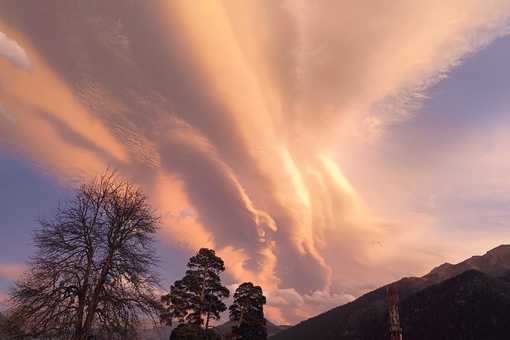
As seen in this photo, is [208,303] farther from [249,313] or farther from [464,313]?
[464,313]

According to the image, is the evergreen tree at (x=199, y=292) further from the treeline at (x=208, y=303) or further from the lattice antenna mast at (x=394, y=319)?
the lattice antenna mast at (x=394, y=319)

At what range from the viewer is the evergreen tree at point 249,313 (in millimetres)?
40781

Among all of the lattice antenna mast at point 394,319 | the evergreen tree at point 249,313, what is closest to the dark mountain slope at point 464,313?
the lattice antenna mast at point 394,319

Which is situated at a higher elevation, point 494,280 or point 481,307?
point 494,280

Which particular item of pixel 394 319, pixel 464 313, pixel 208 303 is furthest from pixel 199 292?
pixel 464 313

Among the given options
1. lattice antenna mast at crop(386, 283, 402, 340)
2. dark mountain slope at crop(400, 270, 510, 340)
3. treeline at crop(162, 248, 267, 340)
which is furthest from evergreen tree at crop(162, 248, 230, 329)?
dark mountain slope at crop(400, 270, 510, 340)

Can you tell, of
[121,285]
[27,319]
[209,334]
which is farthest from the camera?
[209,334]

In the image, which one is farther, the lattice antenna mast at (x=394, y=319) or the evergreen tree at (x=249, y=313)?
the lattice antenna mast at (x=394, y=319)

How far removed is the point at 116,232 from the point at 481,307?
214628 millimetres

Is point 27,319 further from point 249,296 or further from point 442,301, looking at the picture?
point 442,301

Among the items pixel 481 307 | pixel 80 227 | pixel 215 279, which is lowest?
pixel 80 227

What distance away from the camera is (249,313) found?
41812 millimetres

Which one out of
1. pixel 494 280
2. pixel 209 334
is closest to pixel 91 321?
pixel 209 334

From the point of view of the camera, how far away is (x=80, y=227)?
527 inches
